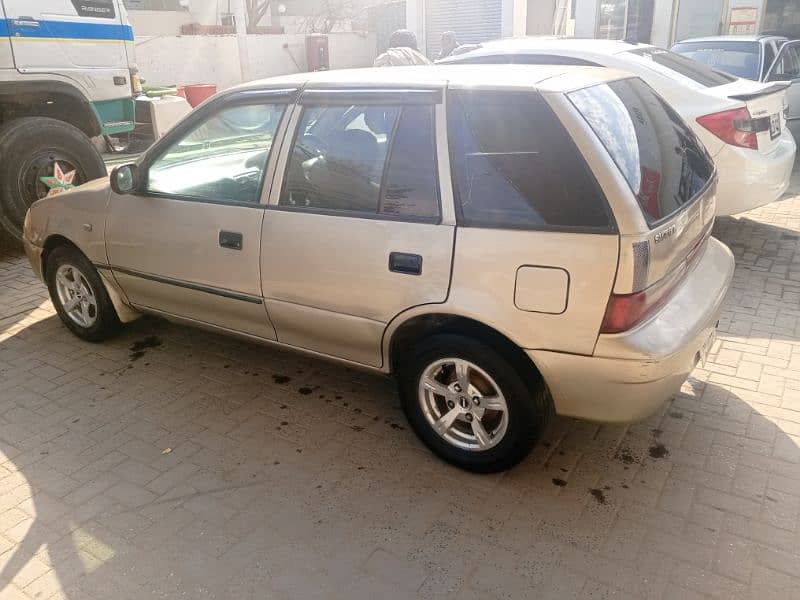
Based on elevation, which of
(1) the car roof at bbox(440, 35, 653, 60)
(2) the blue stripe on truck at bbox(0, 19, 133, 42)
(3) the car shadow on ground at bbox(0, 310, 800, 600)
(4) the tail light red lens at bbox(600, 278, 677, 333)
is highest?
(2) the blue stripe on truck at bbox(0, 19, 133, 42)

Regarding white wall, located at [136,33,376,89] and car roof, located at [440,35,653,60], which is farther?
white wall, located at [136,33,376,89]

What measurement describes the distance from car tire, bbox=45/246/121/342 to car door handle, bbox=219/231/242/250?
1247 millimetres

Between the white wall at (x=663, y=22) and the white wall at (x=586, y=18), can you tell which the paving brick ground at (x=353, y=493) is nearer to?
the white wall at (x=663, y=22)

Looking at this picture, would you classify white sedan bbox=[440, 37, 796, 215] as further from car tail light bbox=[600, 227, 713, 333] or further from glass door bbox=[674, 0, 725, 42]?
glass door bbox=[674, 0, 725, 42]

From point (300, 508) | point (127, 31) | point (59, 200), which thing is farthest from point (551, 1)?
point (300, 508)

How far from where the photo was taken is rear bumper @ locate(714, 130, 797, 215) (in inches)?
205

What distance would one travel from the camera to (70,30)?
20.8 feet

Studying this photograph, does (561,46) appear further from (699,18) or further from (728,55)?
(699,18)

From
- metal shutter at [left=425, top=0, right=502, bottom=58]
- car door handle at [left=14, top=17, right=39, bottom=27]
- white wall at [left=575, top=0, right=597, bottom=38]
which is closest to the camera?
car door handle at [left=14, top=17, right=39, bottom=27]

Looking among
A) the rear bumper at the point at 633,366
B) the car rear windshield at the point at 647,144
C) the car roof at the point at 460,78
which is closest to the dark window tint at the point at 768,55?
the car rear windshield at the point at 647,144

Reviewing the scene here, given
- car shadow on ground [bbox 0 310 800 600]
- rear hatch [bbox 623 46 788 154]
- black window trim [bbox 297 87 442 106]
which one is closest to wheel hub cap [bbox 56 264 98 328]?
car shadow on ground [bbox 0 310 800 600]

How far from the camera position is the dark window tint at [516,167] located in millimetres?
2492

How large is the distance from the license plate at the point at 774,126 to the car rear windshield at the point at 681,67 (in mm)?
530

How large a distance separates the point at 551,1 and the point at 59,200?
1978 centimetres
